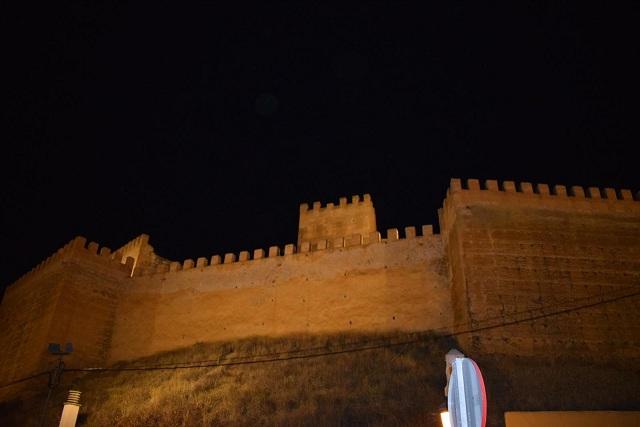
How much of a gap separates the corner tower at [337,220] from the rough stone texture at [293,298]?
5.62 meters

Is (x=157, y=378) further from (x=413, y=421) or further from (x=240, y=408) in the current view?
(x=413, y=421)

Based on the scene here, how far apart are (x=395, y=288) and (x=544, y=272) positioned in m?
4.26

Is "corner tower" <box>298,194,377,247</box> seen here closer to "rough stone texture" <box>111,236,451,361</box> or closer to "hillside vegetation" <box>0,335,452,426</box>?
"rough stone texture" <box>111,236,451,361</box>

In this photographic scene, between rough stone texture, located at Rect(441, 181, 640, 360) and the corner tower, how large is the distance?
7989 mm

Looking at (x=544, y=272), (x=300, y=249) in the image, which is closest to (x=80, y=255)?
(x=300, y=249)

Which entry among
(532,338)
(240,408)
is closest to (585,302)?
(532,338)

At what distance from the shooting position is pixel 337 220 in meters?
23.8

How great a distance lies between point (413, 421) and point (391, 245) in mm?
6446

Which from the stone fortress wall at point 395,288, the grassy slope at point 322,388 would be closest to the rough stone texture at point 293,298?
the stone fortress wall at point 395,288

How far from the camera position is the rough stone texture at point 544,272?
1280 centimetres

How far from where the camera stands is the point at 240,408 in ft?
44.3

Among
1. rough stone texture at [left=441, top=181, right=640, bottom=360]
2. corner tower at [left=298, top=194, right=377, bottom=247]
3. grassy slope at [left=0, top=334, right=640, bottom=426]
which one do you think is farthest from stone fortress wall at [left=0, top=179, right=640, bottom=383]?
corner tower at [left=298, top=194, right=377, bottom=247]

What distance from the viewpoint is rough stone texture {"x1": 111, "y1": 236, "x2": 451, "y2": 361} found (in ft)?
51.9

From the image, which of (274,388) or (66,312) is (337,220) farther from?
(66,312)
